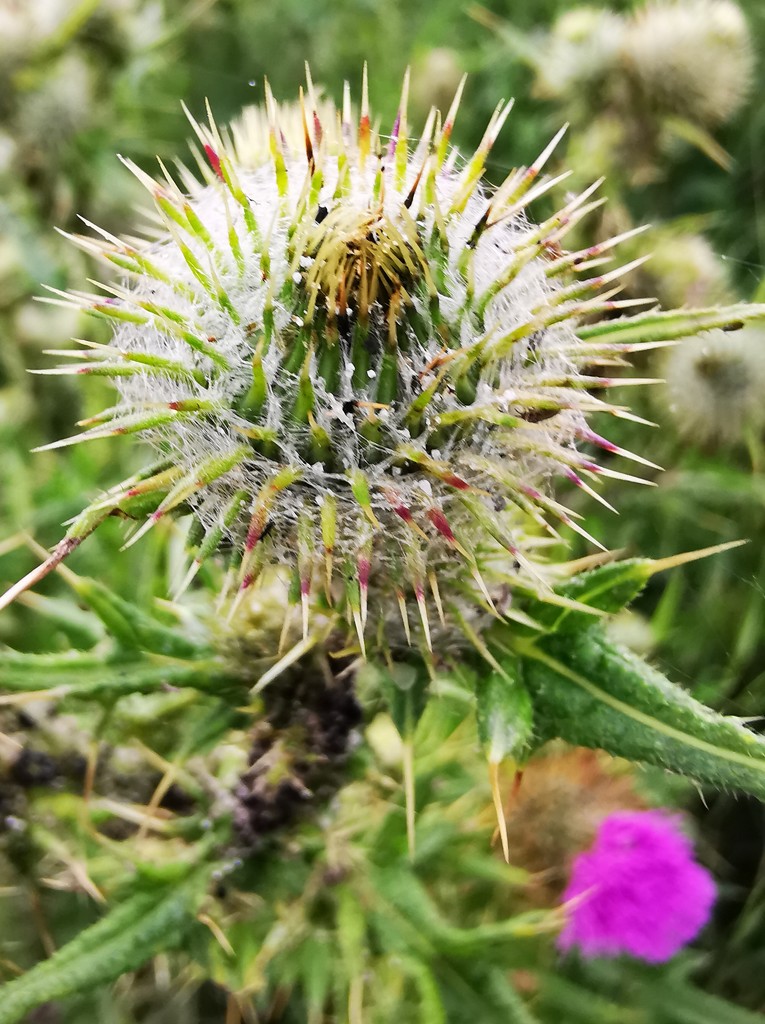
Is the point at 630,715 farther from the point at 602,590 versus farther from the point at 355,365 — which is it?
the point at 355,365

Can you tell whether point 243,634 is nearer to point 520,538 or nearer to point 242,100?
point 520,538

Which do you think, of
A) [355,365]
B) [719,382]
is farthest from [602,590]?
[719,382]

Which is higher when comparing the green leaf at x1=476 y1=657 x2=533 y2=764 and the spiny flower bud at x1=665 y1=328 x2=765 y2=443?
the spiny flower bud at x1=665 y1=328 x2=765 y2=443

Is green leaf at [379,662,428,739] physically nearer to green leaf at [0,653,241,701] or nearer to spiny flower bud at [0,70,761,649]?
spiny flower bud at [0,70,761,649]

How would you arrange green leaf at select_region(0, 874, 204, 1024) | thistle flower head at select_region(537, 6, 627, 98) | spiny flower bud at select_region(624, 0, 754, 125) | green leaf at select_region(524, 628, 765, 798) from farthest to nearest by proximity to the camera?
1. thistle flower head at select_region(537, 6, 627, 98)
2. spiny flower bud at select_region(624, 0, 754, 125)
3. green leaf at select_region(0, 874, 204, 1024)
4. green leaf at select_region(524, 628, 765, 798)

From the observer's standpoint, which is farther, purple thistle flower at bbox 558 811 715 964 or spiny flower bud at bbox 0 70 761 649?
A: purple thistle flower at bbox 558 811 715 964

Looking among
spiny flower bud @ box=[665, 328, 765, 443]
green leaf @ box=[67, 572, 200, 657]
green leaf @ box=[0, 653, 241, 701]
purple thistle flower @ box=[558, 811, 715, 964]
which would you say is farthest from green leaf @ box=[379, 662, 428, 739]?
spiny flower bud @ box=[665, 328, 765, 443]
